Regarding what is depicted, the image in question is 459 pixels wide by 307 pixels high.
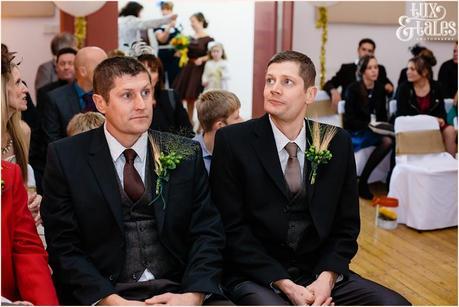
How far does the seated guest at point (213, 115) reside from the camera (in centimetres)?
346

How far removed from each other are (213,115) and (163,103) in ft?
3.32

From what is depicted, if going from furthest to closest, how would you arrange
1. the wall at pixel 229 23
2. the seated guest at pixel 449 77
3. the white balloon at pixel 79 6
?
the wall at pixel 229 23, the seated guest at pixel 449 77, the white balloon at pixel 79 6

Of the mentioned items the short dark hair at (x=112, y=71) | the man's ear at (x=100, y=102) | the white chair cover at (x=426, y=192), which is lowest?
the white chair cover at (x=426, y=192)

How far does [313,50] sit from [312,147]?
6706mm

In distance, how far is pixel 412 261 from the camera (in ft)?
16.4

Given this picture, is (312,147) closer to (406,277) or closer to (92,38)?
(406,277)

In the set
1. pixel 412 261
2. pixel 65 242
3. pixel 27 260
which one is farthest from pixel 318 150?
pixel 412 261

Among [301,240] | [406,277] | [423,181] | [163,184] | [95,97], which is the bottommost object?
[406,277]

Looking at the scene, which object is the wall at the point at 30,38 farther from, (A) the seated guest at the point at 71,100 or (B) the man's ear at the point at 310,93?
(B) the man's ear at the point at 310,93

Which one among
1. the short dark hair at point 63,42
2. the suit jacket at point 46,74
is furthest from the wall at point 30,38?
the short dark hair at point 63,42

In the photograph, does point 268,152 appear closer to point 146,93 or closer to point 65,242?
point 146,93

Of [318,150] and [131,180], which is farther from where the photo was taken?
[318,150]

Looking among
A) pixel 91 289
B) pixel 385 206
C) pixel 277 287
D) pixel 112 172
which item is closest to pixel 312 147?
pixel 277 287

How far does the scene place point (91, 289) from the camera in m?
2.38
